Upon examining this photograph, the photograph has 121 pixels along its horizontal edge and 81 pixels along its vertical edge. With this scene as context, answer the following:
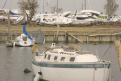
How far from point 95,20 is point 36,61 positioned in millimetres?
124912

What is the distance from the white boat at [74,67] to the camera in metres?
52.5

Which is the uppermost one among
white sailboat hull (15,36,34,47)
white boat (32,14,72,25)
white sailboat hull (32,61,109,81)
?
white sailboat hull (32,61,109,81)

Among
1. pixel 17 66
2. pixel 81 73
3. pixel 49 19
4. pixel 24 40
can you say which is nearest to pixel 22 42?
pixel 24 40

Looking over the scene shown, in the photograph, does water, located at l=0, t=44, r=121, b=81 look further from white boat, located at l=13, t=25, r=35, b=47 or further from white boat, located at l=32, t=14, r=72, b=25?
white boat, located at l=32, t=14, r=72, b=25

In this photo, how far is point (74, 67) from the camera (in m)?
52.9

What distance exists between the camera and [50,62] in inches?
2217

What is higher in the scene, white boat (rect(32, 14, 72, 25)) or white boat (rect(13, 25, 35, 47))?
white boat (rect(32, 14, 72, 25))

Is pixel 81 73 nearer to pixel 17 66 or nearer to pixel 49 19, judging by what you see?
pixel 17 66

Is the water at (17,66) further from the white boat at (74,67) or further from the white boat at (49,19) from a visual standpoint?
the white boat at (49,19)

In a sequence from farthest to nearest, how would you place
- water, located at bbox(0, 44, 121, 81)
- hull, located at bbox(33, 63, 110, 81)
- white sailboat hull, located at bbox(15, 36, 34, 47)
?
white sailboat hull, located at bbox(15, 36, 34, 47)
water, located at bbox(0, 44, 121, 81)
hull, located at bbox(33, 63, 110, 81)

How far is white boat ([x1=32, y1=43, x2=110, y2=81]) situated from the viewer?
5253cm

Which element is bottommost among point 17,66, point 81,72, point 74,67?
point 17,66

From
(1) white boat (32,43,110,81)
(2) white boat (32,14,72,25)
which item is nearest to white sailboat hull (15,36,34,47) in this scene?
(2) white boat (32,14,72,25)

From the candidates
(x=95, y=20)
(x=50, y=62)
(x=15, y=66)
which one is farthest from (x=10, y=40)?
(x=50, y=62)
